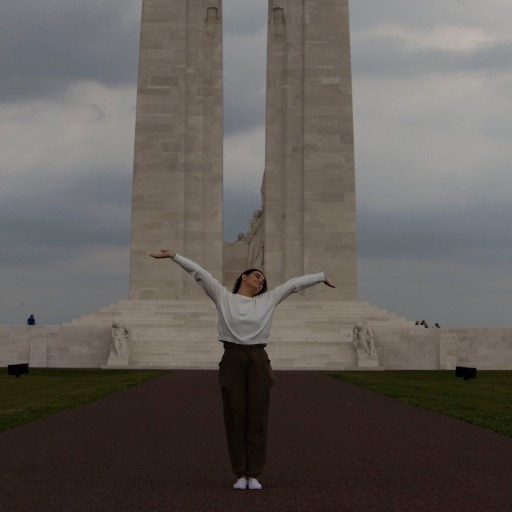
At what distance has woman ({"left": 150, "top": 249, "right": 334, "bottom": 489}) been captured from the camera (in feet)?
25.1

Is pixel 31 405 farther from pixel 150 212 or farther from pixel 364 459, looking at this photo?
pixel 150 212

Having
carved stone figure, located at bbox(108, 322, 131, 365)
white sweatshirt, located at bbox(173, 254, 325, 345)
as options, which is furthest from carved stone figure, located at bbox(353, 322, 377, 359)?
white sweatshirt, located at bbox(173, 254, 325, 345)

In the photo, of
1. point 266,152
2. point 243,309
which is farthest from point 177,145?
point 243,309

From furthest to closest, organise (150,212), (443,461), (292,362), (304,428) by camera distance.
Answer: (150,212) → (292,362) → (304,428) → (443,461)

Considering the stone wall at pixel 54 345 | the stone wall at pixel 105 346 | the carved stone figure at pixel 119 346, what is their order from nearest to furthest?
1. the carved stone figure at pixel 119 346
2. the stone wall at pixel 105 346
3. the stone wall at pixel 54 345

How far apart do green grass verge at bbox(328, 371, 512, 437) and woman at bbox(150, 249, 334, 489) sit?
545 centimetres

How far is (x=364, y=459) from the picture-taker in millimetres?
9570

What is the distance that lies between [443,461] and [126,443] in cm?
381

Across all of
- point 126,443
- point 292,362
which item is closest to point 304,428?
point 126,443

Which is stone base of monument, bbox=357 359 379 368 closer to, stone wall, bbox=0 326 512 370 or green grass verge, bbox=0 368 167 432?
stone wall, bbox=0 326 512 370

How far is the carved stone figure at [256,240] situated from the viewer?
42.9 m

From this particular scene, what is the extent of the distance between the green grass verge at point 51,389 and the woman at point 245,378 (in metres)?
6.01

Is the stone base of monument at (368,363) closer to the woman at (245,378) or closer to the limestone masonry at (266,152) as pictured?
the limestone masonry at (266,152)

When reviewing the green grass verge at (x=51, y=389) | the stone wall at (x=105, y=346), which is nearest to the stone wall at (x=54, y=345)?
the stone wall at (x=105, y=346)
